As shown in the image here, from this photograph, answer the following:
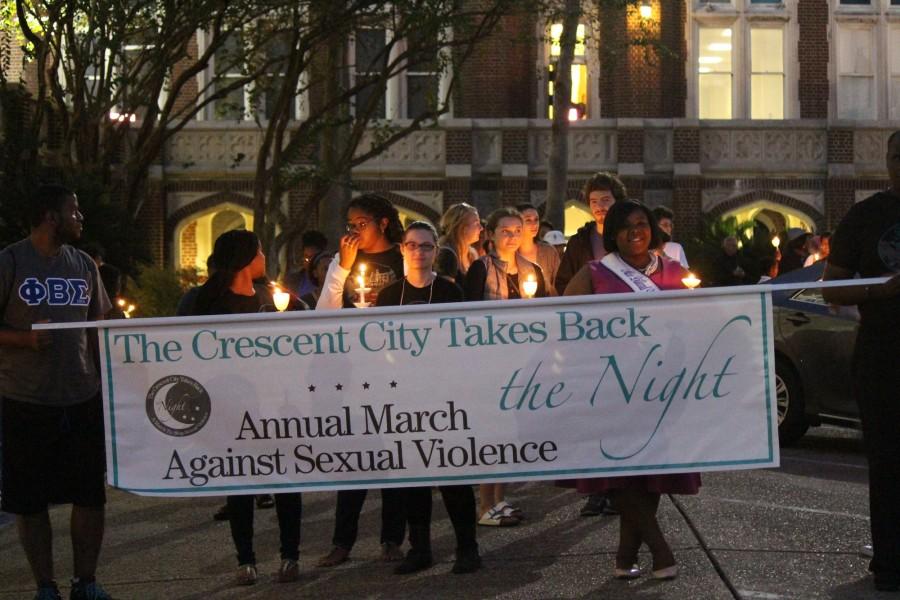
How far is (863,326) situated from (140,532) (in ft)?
15.5

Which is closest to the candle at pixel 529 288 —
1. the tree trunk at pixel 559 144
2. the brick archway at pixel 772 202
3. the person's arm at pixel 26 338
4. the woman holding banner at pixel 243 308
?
the woman holding banner at pixel 243 308

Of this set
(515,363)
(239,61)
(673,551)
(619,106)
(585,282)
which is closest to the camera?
(515,363)

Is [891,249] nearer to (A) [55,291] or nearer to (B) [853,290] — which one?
(B) [853,290]

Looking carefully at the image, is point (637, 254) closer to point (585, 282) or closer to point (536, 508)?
point (585, 282)

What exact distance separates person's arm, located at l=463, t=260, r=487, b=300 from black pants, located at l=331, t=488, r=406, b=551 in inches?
63.5

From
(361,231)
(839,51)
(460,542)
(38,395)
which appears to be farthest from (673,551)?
(839,51)

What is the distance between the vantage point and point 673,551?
8.00m

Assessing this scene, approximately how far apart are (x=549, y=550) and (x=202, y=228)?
88.7ft

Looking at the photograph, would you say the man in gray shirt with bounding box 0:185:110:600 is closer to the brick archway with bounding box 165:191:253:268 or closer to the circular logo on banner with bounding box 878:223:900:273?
the circular logo on banner with bounding box 878:223:900:273

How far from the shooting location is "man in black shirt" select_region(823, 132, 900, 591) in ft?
22.7

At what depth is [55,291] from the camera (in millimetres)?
7059

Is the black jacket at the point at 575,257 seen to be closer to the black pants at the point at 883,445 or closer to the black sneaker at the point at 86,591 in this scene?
the black pants at the point at 883,445

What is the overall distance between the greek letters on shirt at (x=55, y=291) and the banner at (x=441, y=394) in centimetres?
24

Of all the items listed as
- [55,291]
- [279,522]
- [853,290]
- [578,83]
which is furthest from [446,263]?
[578,83]
